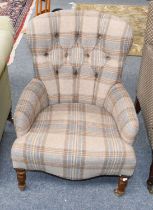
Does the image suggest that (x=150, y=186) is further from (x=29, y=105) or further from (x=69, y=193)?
(x=29, y=105)

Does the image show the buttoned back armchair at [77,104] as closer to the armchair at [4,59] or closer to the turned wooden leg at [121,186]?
the turned wooden leg at [121,186]

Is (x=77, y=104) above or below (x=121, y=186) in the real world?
above

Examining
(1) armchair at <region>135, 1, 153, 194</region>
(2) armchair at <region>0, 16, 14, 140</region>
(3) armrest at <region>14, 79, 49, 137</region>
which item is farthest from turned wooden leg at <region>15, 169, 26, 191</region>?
(1) armchair at <region>135, 1, 153, 194</region>

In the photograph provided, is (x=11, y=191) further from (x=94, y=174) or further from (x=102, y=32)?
(x=102, y=32)

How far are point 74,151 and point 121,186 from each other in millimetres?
384

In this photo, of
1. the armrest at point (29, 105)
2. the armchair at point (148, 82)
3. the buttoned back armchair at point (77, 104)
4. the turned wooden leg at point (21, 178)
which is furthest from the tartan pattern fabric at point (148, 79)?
the turned wooden leg at point (21, 178)

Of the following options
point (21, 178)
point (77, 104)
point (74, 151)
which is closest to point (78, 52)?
point (77, 104)

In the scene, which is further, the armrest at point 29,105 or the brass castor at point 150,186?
the brass castor at point 150,186

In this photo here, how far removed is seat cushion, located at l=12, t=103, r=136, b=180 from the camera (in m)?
1.58

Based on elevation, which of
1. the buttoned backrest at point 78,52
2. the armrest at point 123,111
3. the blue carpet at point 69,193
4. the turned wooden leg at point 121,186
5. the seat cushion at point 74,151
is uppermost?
the buttoned backrest at point 78,52

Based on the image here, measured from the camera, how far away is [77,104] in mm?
1976

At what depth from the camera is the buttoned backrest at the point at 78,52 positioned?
1.80 meters

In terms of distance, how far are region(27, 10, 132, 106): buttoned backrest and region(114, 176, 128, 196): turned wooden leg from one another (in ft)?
1.67

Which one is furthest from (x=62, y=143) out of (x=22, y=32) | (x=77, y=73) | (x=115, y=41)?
(x=22, y=32)
